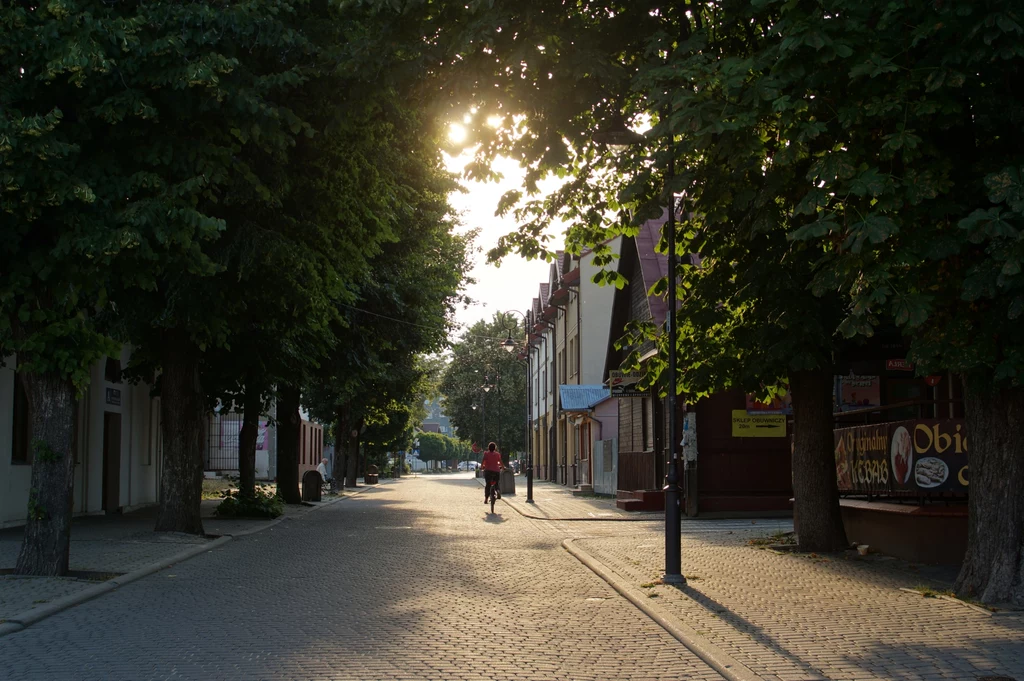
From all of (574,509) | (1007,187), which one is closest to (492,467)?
(574,509)

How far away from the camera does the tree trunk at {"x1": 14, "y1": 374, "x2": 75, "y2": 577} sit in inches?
479

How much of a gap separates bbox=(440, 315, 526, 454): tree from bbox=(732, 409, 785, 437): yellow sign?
171 feet

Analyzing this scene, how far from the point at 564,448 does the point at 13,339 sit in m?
45.2

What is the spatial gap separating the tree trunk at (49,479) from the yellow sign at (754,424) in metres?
16.2

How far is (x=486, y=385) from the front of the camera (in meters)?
79.1

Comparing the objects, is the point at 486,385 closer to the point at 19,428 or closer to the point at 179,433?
the point at 19,428

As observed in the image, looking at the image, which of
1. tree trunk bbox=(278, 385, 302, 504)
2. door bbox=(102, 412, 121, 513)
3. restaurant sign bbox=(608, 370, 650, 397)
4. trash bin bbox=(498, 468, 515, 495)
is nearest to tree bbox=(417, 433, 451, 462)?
trash bin bbox=(498, 468, 515, 495)

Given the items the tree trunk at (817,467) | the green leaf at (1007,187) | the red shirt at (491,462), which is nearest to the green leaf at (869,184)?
the green leaf at (1007,187)

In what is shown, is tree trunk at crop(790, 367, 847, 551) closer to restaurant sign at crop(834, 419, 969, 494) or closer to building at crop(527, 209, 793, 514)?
restaurant sign at crop(834, 419, 969, 494)

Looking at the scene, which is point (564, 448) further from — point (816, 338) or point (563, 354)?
point (816, 338)

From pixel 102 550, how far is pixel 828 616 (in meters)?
10.8

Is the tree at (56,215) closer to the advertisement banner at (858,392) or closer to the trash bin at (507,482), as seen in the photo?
the advertisement banner at (858,392)

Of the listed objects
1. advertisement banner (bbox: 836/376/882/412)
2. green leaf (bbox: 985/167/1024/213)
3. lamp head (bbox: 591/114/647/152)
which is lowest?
advertisement banner (bbox: 836/376/882/412)

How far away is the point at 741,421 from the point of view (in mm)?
24906
